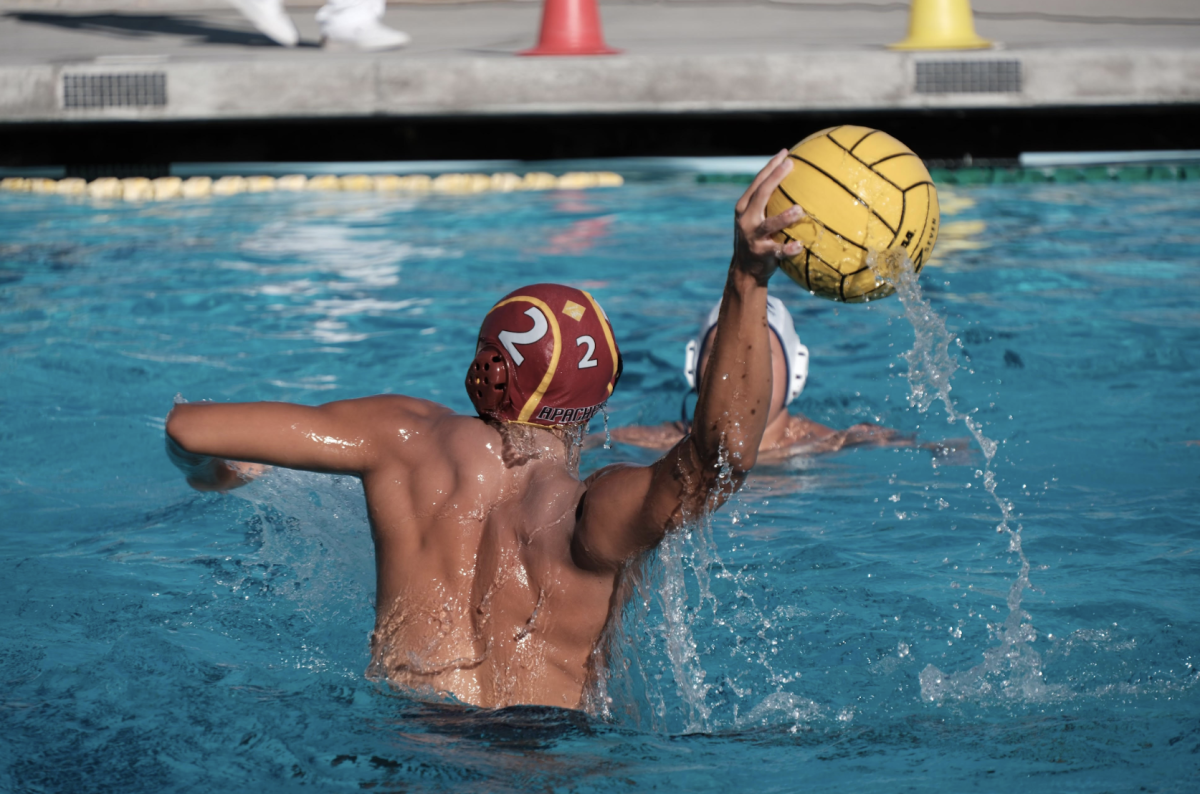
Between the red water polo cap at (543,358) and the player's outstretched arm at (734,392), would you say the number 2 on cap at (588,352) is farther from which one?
the player's outstretched arm at (734,392)

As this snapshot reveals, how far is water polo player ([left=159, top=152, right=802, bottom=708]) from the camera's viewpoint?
2492mm

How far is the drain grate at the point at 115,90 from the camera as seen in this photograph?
964 cm

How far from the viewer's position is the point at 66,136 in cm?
1066

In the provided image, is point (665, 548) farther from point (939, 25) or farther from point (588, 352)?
point (939, 25)

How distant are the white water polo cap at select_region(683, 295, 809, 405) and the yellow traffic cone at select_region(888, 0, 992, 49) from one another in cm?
611

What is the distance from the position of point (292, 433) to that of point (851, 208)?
1.19 m

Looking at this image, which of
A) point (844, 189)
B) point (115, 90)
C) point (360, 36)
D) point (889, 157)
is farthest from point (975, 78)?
point (844, 189)

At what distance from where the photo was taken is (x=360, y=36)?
35.5 feet

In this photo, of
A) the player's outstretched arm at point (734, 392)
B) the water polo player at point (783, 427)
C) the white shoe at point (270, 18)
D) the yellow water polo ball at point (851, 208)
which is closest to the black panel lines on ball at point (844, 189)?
the yellow water polo ball at point (851, 208)

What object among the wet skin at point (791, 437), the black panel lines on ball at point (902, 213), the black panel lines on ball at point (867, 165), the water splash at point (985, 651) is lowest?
the wet skin at point (791, 437)

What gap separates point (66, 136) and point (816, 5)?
25.4 feet

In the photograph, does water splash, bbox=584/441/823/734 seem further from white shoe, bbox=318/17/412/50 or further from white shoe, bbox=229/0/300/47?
white shoe, bbox=229/0/300/47

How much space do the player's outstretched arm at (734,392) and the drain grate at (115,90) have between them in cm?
856

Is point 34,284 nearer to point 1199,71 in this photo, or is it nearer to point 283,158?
point 283,158
